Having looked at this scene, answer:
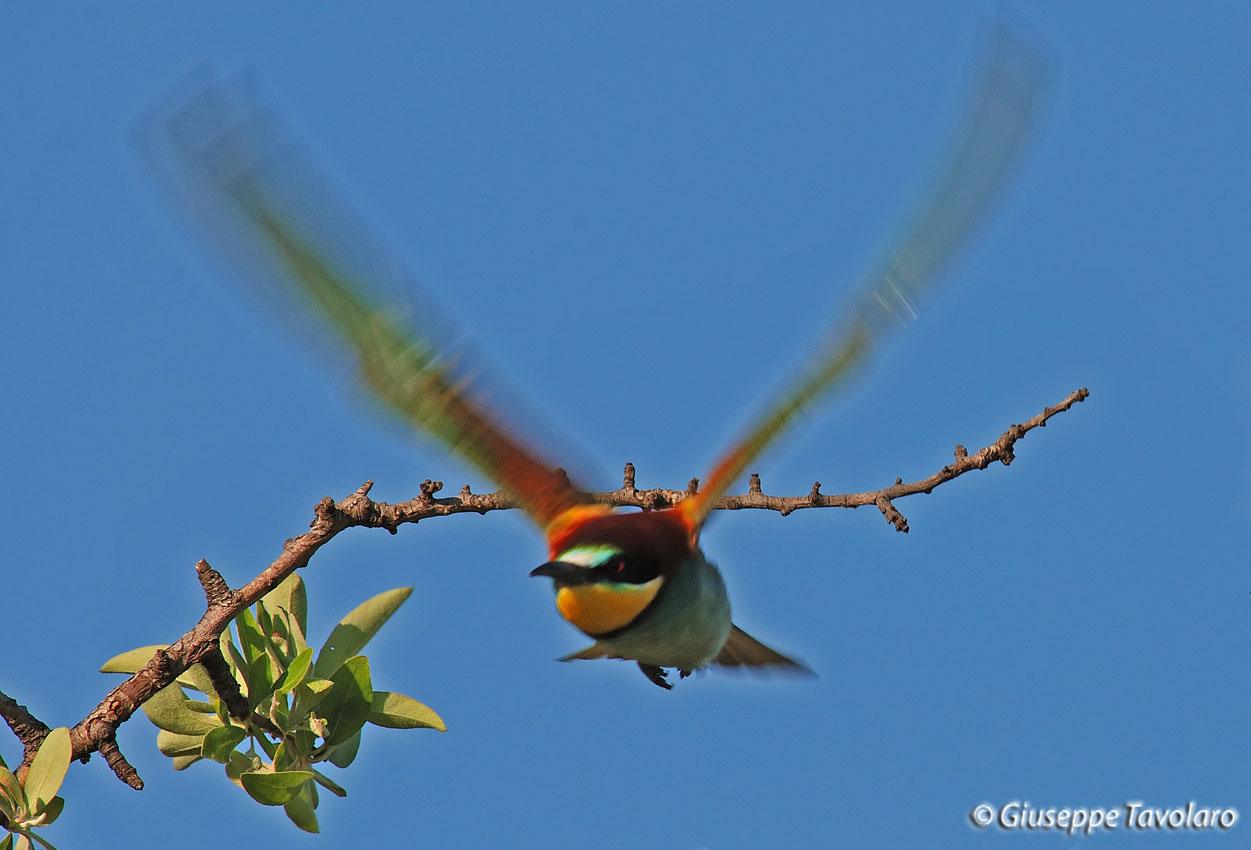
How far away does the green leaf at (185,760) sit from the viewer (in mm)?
3092

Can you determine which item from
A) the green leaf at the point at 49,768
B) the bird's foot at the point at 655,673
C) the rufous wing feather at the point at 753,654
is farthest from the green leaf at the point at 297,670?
the rufous wing feather at the point at 753,654

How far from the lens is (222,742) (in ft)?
9.54

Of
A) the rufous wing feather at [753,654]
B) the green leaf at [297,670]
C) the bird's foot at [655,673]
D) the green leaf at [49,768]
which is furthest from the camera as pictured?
the rufous wing feather at [753,654]

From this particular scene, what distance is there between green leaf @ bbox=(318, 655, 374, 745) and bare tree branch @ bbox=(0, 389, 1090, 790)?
20cm

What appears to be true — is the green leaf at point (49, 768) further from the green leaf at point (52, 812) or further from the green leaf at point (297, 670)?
the green leaf at point (297, 670)

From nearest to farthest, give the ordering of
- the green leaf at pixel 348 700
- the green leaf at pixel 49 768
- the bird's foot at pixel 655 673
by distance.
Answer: the green leaf at pixel 49 768 < the green leaf at pixel 348 700 < the bird's foot at pixel 655 673

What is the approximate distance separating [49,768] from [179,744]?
342 millimetres

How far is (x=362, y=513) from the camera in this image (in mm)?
3010

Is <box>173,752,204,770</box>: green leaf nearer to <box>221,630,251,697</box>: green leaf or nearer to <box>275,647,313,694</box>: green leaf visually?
<box>221,630,251,697</box>: green leaf

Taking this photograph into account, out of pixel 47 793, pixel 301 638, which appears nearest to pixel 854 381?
pixel 301 638

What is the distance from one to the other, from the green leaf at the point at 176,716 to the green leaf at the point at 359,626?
311 mm

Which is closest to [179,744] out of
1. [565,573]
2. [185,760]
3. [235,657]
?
[185,760]

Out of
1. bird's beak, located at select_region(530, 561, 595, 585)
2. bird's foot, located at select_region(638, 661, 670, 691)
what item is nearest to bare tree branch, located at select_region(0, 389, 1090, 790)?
bird's beak, located at select_region(530, 561, 595, 585)

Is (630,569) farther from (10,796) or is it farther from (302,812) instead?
(10,796)
